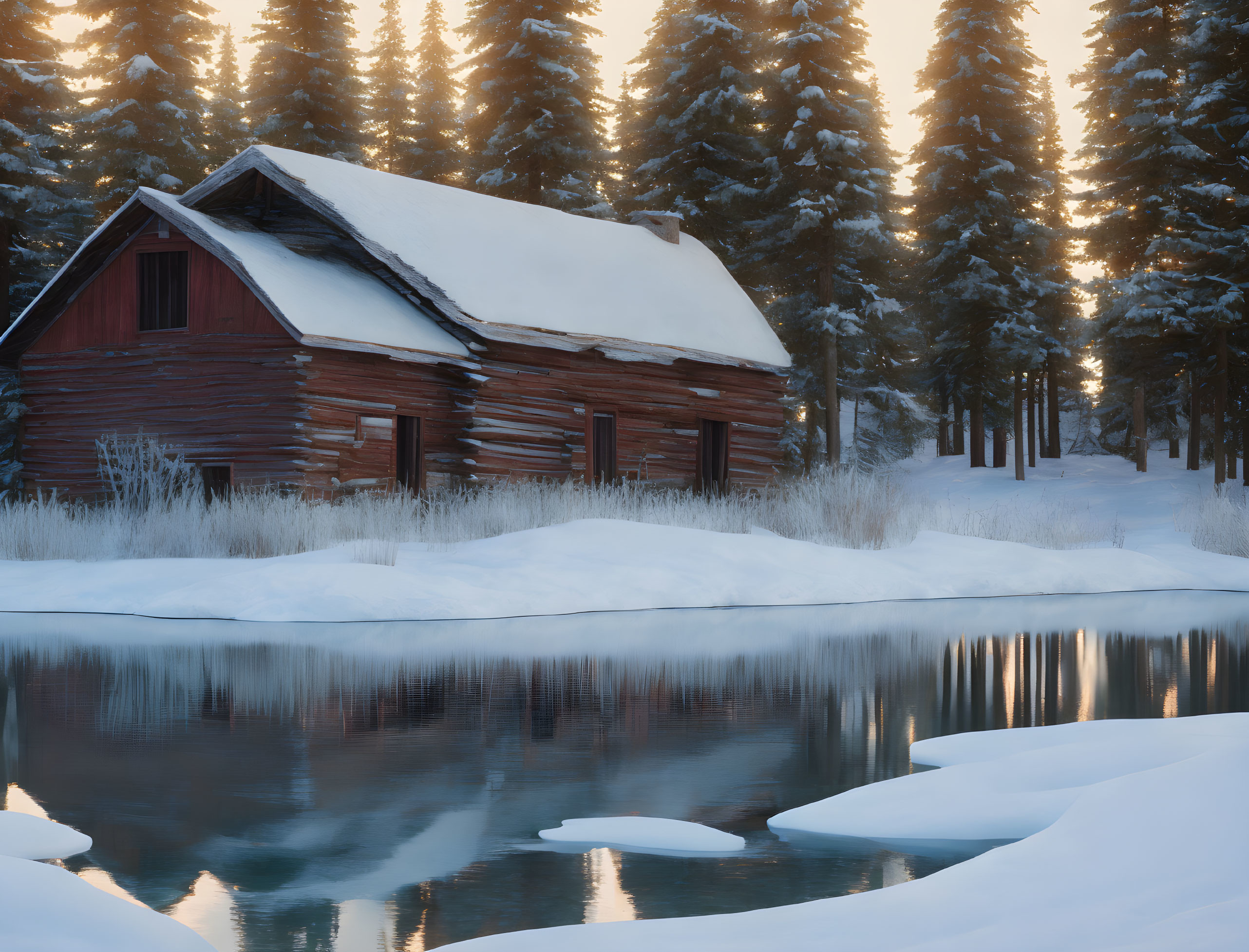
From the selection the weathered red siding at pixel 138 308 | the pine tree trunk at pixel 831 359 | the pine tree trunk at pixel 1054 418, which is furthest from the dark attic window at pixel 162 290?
the pine tree trunk at pixel 1054 418

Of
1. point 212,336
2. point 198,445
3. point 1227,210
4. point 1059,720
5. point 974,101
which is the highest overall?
point 974,101

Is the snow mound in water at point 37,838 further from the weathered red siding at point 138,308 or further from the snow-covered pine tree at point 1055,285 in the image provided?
the snow-covered pine tree at point 1055,285

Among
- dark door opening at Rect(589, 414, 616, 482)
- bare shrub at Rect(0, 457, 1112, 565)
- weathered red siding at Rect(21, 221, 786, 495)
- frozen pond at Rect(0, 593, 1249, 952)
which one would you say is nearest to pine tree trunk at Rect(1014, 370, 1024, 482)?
bare shrub at Rect(0, 457, 1112, 565)

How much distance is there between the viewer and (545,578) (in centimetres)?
1628

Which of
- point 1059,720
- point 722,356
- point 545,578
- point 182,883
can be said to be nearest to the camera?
point 182,883

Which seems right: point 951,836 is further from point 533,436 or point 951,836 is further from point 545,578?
point 533,436

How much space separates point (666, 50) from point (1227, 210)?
15.8 meters

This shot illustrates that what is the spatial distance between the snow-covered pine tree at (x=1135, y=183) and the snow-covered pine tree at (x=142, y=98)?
23.2m

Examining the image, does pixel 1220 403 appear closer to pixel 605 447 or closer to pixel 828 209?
pixel 828 209

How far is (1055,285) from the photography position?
37531 mm

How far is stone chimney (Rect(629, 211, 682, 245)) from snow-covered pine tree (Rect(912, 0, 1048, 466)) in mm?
8218

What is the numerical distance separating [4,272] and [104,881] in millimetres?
32192

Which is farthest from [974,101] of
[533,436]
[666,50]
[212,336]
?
[212,336]

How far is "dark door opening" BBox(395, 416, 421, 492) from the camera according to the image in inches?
992
